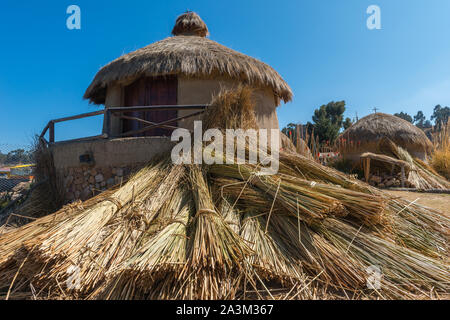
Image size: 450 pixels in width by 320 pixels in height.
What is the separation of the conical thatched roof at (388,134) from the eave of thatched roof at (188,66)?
530 cm

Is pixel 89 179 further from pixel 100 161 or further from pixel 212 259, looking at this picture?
pixel 212 259

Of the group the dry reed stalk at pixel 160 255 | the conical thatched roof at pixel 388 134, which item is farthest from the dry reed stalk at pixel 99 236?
the conical thatched roof at pixel 388 134

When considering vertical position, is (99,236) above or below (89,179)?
below

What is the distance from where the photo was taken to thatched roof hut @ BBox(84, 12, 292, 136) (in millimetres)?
4590

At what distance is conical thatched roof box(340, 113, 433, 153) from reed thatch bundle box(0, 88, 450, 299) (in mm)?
7272

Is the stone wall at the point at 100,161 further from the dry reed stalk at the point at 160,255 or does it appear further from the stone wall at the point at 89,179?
the dry reed stalk at the point at 160,255

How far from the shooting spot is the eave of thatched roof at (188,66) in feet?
14.9

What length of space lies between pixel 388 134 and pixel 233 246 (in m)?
9.20

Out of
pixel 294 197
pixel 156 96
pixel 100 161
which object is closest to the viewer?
pixel 294 197

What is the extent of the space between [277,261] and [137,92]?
495 cm

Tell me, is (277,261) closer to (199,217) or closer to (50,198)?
(199,217)

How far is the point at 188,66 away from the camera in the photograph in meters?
→ 4.51

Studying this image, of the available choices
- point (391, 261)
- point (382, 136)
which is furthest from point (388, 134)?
point (391, 261)

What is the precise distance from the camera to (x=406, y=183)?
711 centimetres
